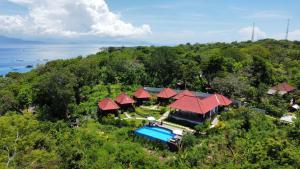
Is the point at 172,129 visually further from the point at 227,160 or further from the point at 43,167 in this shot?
the point at 43,167

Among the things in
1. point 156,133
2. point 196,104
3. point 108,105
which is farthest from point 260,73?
point 108,105

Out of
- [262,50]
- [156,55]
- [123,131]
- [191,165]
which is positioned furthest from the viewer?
[262,50]

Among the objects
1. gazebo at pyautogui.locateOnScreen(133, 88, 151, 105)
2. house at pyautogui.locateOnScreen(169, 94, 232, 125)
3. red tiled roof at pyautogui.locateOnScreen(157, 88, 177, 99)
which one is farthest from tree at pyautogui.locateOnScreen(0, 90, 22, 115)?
house at pyautogui.locateOnScreen(169, 94, 232, 125)

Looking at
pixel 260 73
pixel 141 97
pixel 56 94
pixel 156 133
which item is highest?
pixel 260 73

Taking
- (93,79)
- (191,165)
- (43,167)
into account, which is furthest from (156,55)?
(43,167)

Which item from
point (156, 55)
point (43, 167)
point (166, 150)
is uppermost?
point (156, 55)

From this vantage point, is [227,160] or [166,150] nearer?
[227,160]

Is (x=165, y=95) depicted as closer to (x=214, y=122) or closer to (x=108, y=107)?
(x=108, y=107)
